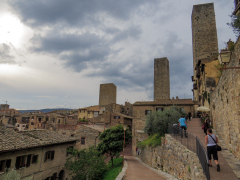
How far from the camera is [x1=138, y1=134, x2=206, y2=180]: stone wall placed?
7207 millimetres

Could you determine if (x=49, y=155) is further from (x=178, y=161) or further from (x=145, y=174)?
(x=178, y=161)

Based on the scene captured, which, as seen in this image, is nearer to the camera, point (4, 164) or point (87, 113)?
point (4, 164)

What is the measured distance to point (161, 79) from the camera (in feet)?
169

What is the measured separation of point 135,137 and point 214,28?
2909cm

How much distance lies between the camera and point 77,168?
1722 centimetres

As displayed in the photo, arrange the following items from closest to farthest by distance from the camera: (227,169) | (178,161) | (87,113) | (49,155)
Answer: (227,169) → (178,161) → (49,155) → (87,113)

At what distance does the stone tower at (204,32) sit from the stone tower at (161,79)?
534 inches

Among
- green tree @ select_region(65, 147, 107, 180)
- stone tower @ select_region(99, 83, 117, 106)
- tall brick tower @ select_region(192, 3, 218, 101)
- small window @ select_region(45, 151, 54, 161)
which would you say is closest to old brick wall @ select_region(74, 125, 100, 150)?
green tree @ select_region(65, 147, 107, 180)

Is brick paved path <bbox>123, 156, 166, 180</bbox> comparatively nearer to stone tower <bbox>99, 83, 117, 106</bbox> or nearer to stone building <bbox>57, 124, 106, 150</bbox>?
stone building <bbox>57, 124, 106, 150</bbox>

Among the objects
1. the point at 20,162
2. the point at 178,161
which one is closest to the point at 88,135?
the point at 20,162

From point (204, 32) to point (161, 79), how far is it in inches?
714

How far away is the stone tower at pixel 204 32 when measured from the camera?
1443 inches

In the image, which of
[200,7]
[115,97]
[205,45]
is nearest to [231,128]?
[205,45]

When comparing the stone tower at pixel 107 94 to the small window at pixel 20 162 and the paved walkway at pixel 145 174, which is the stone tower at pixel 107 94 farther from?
the small window at pixel 20 162
